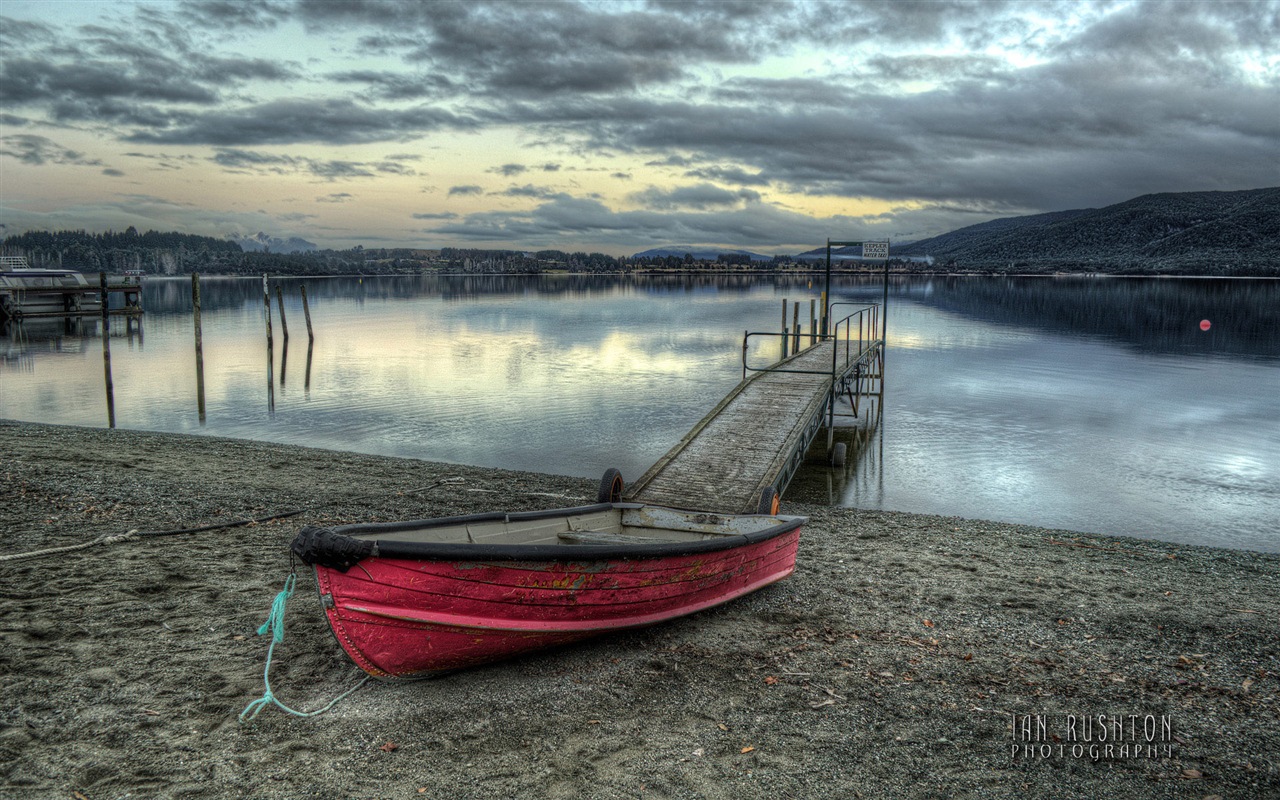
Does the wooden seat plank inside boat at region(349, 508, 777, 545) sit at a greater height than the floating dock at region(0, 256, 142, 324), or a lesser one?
lesser

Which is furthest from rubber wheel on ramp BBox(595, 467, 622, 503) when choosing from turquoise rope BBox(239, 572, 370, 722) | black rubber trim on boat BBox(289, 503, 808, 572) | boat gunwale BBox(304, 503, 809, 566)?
turquoise rope BBox(239, 572, 370, 722)

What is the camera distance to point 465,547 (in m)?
6.54

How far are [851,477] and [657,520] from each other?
11.4 metres

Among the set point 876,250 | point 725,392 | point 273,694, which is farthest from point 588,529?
point 876,250

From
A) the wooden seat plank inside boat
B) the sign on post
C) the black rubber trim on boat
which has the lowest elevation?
the wooden seat plank inside boat

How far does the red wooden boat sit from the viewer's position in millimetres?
6289

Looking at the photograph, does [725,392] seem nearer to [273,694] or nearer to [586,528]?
[586,528]

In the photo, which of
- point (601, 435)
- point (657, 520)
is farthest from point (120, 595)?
point (601, 435)

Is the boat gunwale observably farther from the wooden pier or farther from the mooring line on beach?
the mooring line on beach

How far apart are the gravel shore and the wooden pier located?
2.58m

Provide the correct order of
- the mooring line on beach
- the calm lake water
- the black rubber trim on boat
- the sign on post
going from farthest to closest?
the sign on post → the calm lake water → the mooring line on beach → the black rubber trim on boat

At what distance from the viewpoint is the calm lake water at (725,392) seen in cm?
1848

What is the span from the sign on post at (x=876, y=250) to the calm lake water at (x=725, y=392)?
5.85 metres

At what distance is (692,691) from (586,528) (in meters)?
2.68
